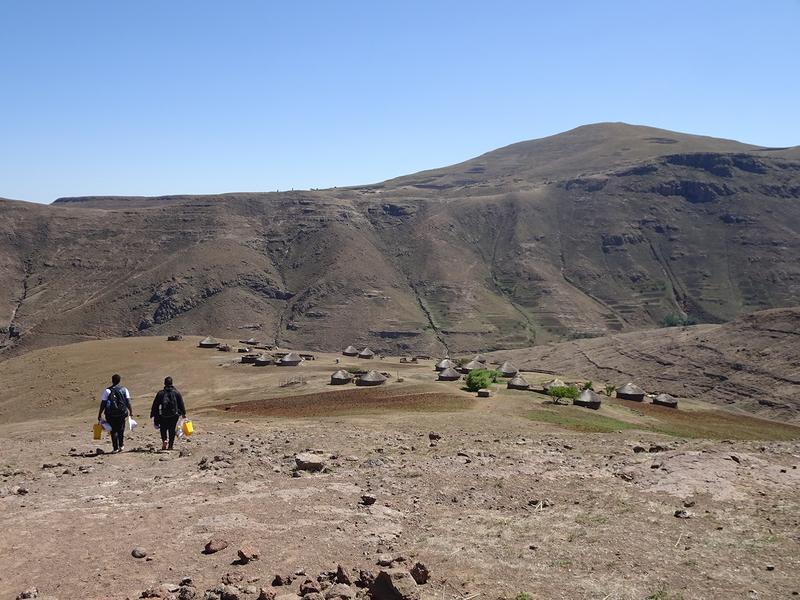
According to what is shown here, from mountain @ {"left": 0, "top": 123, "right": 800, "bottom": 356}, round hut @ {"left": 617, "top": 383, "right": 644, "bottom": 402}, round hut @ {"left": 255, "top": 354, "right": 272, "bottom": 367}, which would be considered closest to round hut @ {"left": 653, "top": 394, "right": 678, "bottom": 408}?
round hut @ {"left": 617, "top": 383, "right": 644, "bottom": 402}

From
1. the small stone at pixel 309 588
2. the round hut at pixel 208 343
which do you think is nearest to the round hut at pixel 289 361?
the round hut at pixel 208 343

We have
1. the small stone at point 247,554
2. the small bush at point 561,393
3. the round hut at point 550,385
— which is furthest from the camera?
the round hut at point 550,385

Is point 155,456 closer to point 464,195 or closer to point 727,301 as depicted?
point 727,301

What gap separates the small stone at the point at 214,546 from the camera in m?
8.80

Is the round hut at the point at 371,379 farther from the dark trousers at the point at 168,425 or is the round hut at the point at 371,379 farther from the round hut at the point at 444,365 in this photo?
the dark trousers at the point at 168,425

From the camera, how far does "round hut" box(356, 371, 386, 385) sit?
44188mm

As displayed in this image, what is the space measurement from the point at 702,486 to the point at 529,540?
4877 mm

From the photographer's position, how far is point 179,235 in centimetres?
12938

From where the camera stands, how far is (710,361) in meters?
70.6

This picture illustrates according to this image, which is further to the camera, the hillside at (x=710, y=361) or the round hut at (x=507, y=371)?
the hillside at (x=710, y=361)

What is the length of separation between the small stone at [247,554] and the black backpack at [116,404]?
328 inches

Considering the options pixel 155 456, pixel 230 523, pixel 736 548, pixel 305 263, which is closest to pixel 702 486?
pixel 736 548

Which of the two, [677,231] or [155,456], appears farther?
[677,231]

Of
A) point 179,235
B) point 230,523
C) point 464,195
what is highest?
point 464,195
